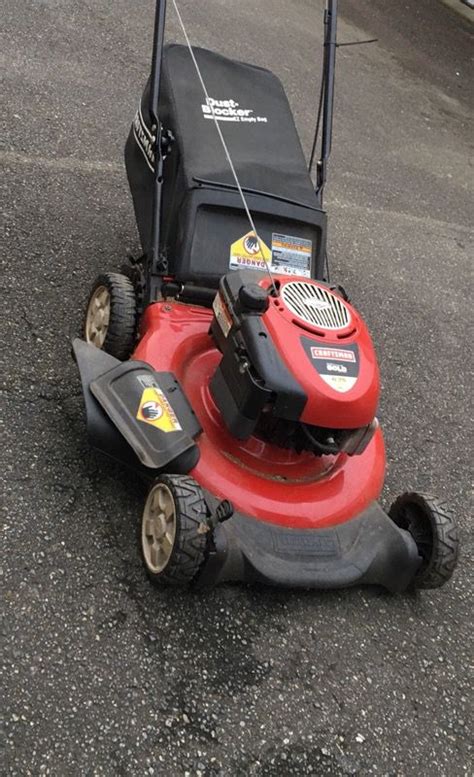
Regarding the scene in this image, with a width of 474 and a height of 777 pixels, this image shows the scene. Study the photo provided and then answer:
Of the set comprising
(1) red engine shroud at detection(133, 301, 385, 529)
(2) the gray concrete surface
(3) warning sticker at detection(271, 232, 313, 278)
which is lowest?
(2) the gray concrete surface

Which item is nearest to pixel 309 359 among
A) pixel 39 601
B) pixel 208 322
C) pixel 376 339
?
pixel 208 322

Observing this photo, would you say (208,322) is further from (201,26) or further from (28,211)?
(201,26)

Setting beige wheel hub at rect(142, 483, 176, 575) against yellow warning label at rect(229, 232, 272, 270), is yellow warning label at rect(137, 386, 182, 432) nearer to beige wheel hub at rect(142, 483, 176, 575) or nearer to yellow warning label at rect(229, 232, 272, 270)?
beige wheel hub at rect(142, 483, 176, 575)

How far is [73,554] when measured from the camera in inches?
90.7

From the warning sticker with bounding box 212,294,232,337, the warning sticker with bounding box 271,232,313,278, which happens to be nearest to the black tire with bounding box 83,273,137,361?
the warning sticker with bounding box 212,294,232,337

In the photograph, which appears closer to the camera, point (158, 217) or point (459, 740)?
point (459, 740)

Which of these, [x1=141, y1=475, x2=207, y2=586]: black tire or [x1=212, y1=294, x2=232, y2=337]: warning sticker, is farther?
[x1=212, y1=294, x2=232, y2=337]: warning sticker

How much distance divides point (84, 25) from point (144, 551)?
4.04m

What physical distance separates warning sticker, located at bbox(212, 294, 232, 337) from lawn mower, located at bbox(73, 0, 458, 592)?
1 centimetres

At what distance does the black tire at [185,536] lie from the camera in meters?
2.11

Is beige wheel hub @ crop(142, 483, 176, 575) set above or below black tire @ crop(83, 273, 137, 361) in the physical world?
below

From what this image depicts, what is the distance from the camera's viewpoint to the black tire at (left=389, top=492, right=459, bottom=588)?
2.42m

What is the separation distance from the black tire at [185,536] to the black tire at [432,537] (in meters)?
0.70

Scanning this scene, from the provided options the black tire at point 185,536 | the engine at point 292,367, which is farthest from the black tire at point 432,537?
the black tire at point 185,536
